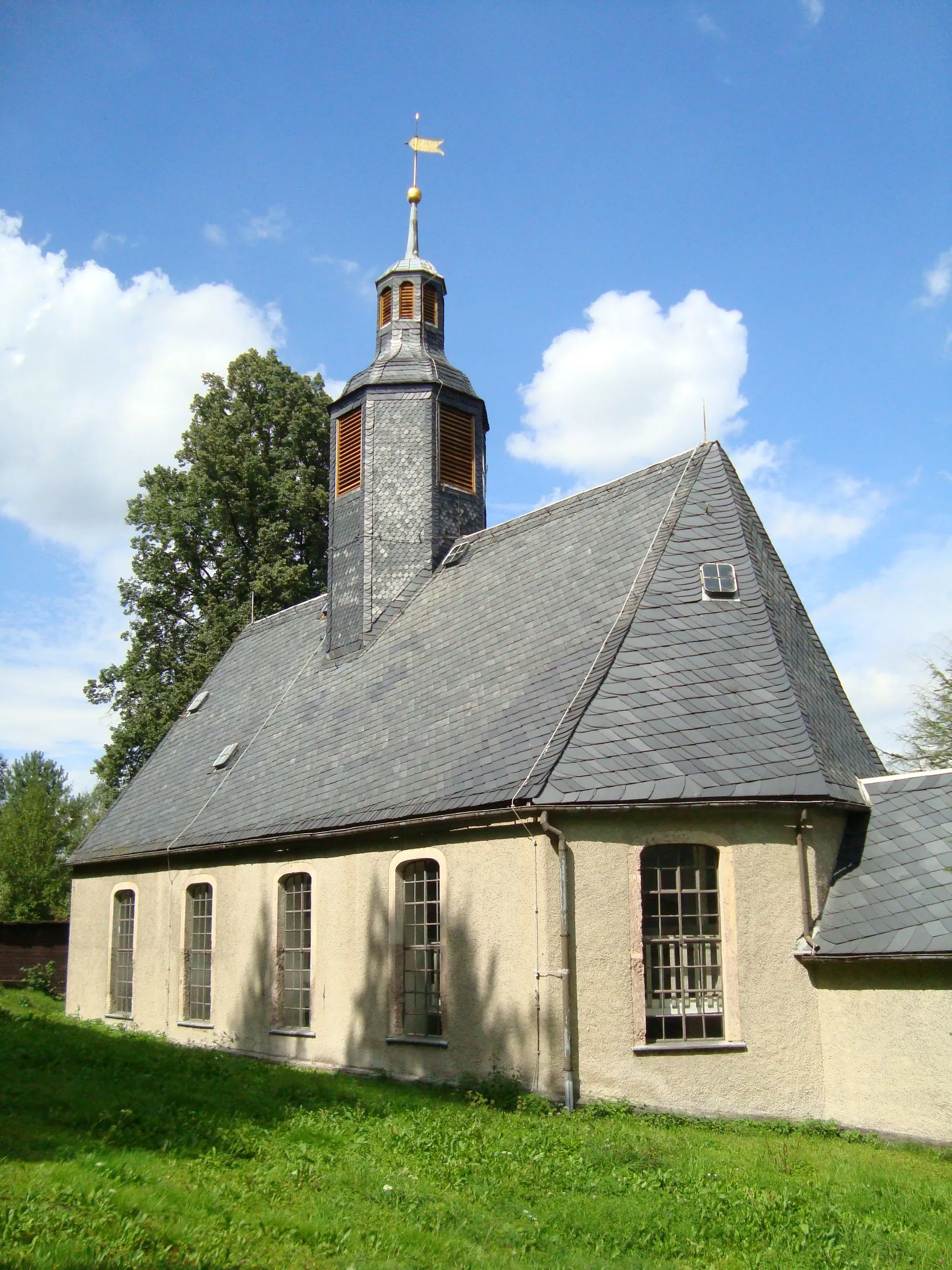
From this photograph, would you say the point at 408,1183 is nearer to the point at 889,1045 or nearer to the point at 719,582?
the point at 889,1045

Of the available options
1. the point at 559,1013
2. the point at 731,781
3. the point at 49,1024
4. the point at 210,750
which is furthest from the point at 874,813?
the point at 210,750

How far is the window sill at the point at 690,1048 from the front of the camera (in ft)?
36.8

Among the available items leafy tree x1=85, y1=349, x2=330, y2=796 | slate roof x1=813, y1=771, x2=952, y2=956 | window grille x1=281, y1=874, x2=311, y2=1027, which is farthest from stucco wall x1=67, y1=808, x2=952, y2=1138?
leafy tree x1=85, y1=349, x2=330, y2=796

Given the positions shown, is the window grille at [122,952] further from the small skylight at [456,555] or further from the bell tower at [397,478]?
the small skylight at [456,555]

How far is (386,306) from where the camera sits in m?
22.4

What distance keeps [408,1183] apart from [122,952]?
43.5 ft

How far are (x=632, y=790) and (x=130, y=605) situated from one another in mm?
22731

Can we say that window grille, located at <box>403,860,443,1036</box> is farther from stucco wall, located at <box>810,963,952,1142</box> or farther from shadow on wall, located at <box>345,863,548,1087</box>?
stucco wall, located at <box>810,963,952,1142</box>

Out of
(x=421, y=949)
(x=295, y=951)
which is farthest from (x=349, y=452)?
(x=421, y=949)

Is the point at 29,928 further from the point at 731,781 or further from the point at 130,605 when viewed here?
the point at 731,781

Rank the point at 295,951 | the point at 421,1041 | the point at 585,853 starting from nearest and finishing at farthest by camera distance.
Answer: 1. the point at 585,853
2. the point at 421,1041
3. the point at 295,951

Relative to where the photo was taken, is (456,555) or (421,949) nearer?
(421,949)

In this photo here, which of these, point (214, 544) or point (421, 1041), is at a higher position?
point (214, 544)

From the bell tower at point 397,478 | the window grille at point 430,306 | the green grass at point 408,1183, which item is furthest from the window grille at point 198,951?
the window grille at point 430,306
